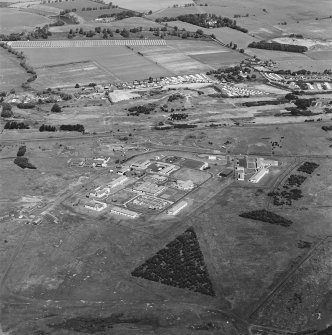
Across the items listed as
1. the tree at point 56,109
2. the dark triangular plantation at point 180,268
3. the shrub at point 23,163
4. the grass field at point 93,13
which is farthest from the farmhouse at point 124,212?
the grass field at point 93,13

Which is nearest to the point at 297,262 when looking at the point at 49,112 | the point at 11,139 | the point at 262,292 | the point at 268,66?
the point at 262,292

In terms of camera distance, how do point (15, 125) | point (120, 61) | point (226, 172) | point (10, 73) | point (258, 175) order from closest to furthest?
point (258, 175)
point (226, 172)
point (15, 125)
point (10, 73)
point (120, 61)

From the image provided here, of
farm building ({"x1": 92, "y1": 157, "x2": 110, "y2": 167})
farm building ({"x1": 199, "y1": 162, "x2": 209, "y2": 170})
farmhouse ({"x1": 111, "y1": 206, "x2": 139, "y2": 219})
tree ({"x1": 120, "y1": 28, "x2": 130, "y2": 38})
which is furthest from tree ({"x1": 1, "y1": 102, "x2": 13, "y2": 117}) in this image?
tree ({"x1": 120, "y1": 28, "x2": 130, "y2": 38})

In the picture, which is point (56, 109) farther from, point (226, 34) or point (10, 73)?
point (226, 34)

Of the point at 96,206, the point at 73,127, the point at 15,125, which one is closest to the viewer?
the point at 96,206

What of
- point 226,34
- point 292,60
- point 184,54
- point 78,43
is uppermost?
point 226,34

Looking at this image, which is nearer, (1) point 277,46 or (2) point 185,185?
(2) point 185,185

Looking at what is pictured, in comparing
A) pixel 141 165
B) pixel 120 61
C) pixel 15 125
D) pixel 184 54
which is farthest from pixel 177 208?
pixel 184 54

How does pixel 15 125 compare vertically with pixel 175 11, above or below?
below
